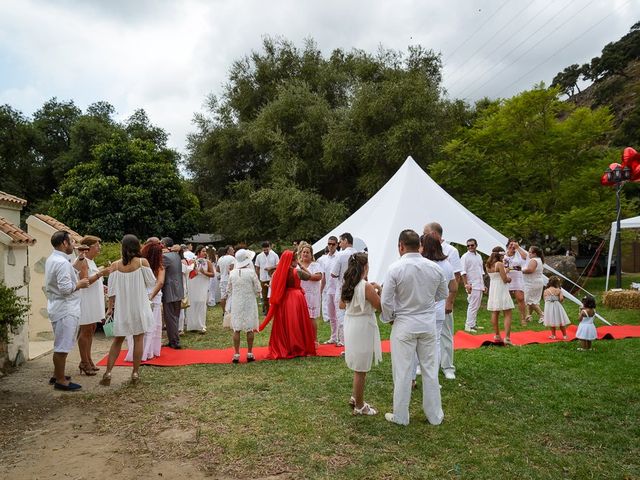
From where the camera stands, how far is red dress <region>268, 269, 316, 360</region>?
24.2 ft

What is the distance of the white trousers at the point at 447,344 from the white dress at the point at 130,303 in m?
3.52

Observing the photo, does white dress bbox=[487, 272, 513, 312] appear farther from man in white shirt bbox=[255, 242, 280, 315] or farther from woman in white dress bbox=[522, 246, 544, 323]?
man in white shirt bbox=[255, 242, 280, 315]

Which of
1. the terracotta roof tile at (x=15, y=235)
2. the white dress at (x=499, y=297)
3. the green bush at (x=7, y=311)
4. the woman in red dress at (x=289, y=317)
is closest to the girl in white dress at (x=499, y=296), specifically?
the white dress at (x=499, y=297)

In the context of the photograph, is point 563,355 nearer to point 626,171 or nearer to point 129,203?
point 626,171

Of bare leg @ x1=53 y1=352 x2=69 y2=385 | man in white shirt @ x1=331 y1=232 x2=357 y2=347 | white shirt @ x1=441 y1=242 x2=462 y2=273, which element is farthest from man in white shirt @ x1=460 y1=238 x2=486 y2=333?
bare leg @ x1=53 y1=352 x2=69 y2=385

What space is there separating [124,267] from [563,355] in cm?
601

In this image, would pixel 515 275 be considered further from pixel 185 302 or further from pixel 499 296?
pixel 185 302

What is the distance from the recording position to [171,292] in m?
8.59

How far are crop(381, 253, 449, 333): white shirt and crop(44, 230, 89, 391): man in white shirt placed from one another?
11.7ft

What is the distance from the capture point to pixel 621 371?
244 inches

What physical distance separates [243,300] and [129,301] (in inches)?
63.7

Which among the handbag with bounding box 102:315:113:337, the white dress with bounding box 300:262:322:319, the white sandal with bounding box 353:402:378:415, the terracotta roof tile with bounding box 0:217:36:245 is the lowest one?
the white sandal with bounding box 353:402:378:415

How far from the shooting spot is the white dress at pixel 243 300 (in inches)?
278

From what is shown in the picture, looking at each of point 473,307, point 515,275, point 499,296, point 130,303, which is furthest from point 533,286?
point 130,303
